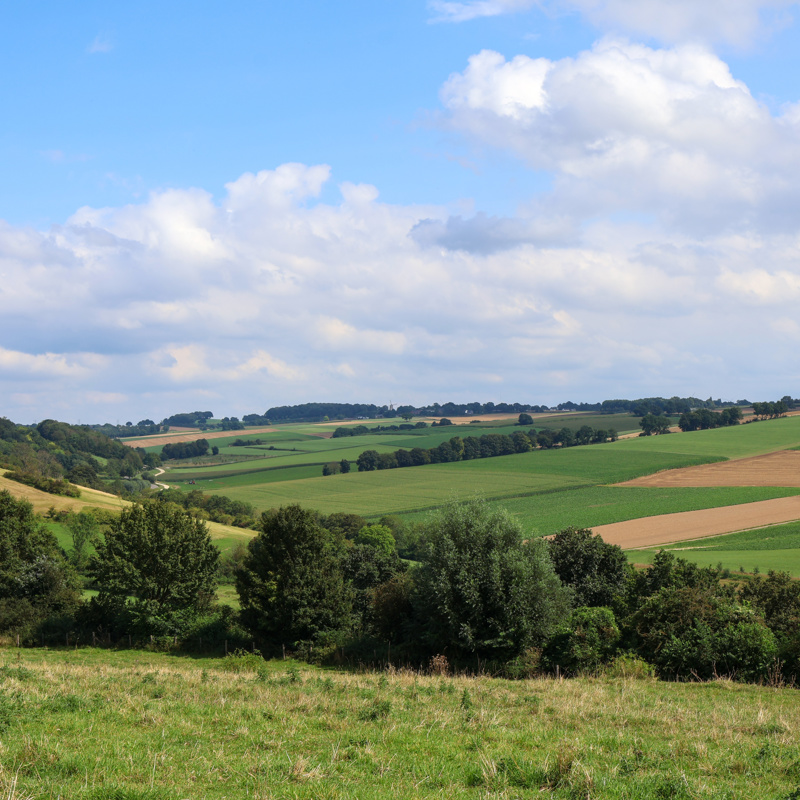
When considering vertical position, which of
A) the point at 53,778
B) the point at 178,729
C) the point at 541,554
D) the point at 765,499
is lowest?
the point at 765,499

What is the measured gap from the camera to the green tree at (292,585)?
3991 cm

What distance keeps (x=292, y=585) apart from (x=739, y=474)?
96.5 meters

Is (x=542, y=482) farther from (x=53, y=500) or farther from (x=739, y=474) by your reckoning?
(x=53, y=500)

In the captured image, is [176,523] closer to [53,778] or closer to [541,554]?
[541,554]

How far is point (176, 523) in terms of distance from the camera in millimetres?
47312

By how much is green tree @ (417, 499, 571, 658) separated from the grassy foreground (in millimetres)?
14185

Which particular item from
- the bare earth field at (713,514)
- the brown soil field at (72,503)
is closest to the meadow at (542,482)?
the bare earth field at (713,514)

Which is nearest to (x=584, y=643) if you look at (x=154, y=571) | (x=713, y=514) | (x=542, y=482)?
(x=154, y=571)

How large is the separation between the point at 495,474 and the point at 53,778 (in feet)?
435

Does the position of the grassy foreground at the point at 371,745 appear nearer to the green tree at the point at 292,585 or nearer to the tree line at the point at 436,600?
the tree line at the point at 436,600

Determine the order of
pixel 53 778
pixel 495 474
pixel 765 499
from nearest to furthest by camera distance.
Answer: pixel 53 778 → pixel 765 499 → pixel 495 474

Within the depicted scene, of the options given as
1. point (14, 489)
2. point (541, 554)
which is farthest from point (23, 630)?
point (14, 489)

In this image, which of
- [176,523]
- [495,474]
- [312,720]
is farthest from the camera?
[495,474]

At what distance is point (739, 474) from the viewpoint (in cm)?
11181
